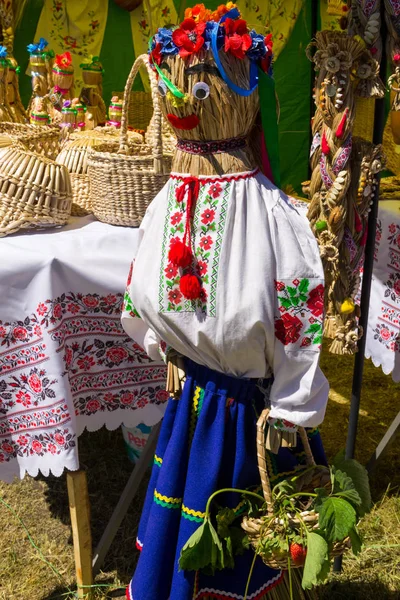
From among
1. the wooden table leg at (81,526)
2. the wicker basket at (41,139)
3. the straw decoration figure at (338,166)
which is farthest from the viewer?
the wicker basket at (41,139)

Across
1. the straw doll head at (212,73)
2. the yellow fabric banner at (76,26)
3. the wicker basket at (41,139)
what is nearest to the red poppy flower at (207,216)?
the straw doll head at (212,73)

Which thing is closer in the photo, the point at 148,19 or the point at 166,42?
the point at 166,42

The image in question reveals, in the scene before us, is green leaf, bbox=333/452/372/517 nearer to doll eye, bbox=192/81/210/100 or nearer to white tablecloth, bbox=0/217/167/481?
white tablecloth, bbox=0/217/167/481

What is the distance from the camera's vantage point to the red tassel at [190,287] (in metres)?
1.09

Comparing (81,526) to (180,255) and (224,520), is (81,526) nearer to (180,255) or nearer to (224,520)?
(224,520)

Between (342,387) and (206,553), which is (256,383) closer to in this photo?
(206,553)

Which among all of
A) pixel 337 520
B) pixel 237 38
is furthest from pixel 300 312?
pixel 237 38

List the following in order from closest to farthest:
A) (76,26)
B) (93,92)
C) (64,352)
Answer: (64,352) → (93,92) → (76,26)

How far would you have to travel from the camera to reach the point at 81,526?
1597 millimetres

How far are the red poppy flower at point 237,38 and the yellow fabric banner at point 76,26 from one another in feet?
10.4

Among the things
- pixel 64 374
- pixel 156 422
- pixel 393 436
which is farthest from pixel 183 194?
pixel 393 436

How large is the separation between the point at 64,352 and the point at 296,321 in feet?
1.91

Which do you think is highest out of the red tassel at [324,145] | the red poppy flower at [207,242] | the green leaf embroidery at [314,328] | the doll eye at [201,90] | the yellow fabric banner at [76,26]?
the yellow fabric banner at [76,26]

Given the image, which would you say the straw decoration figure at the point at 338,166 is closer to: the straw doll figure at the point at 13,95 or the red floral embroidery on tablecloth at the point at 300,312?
the red floral embroidery on tablecloth at the point at 300,312
